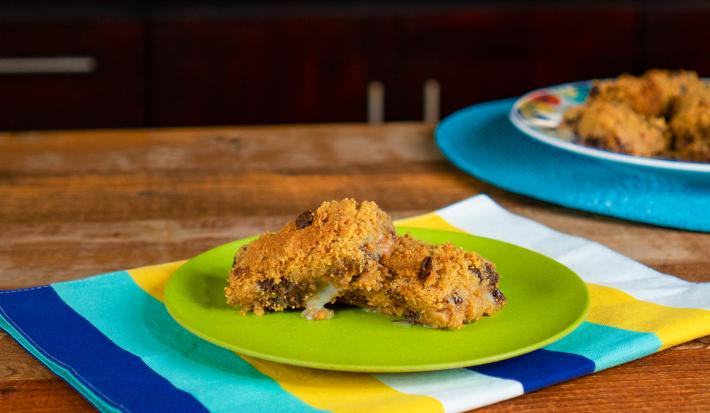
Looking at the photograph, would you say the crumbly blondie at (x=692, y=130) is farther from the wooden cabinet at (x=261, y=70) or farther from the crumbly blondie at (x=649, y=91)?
the wooden cabinet at (x=261, y=70)

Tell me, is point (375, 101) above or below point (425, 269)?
below

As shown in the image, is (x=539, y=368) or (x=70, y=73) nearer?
(x=539, y=368)

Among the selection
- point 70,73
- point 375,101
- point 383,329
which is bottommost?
point 375,101

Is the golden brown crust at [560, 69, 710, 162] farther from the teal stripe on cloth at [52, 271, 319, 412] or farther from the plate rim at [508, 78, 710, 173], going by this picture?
the teal stripe on cloth at [52, 271, 319, 412]

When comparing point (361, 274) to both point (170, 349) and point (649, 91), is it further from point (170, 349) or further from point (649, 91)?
point (649, 91)

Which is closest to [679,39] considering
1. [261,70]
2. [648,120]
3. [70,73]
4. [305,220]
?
[261,70]
